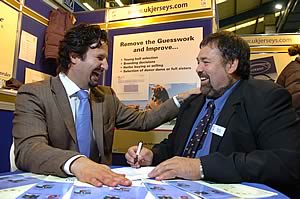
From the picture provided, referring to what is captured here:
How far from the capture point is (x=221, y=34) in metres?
1.85

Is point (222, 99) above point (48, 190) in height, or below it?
above

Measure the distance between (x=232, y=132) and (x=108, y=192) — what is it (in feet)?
2.56

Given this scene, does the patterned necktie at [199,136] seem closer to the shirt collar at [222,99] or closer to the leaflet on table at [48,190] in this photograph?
the shirt collar at [222,99]

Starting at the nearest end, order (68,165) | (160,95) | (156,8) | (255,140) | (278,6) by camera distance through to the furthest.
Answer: (68,165) < (255,140) < (160,95) < (156,8) < (278,6)

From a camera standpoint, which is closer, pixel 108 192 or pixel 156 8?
pixel 108 192

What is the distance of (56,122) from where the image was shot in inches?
61.7

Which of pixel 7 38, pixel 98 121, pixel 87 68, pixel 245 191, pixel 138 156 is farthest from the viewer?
pixel 7 38

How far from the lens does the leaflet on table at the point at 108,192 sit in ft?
2.55

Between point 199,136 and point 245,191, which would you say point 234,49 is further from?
point 245,191

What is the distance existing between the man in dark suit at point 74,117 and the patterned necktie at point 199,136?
47 centimetres

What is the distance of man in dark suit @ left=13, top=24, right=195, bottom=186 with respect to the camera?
110cm

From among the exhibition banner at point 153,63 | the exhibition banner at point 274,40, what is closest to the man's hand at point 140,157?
the exhibition banner at point 153,63

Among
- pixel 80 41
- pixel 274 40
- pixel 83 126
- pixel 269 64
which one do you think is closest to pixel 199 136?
pixel 83 126

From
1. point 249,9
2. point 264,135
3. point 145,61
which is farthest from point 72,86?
point 249,9
